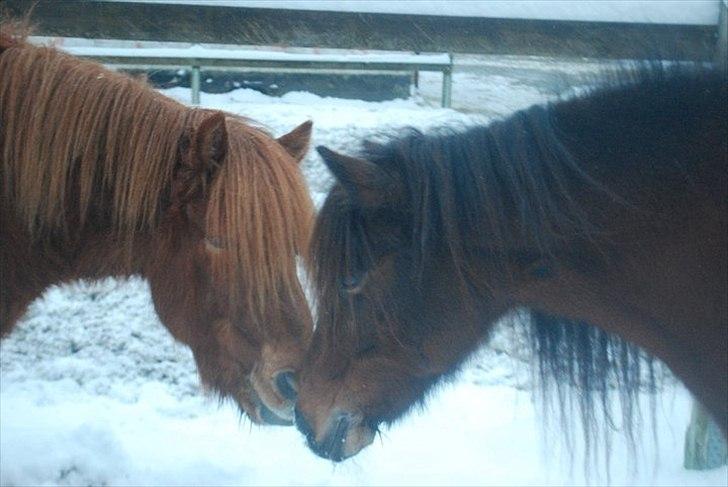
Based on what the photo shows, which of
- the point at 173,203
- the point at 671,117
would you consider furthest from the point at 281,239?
the point at 671,117

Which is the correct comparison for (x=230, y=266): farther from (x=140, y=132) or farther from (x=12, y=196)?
(x=12, y=196)

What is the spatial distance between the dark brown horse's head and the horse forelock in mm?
487

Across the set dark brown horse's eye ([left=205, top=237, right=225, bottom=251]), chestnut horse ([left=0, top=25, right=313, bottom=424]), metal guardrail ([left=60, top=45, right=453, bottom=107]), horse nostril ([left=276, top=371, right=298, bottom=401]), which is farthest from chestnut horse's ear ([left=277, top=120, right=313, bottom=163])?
metal guardrail ([left=60, top=45, right=453, bottom=107])

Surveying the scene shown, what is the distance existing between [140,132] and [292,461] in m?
2.38

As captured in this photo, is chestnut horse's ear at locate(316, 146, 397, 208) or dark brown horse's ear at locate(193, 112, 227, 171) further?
dark brown horse's ear at locate(193, 112, 227, 171)

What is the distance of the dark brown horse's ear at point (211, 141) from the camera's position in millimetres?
3012

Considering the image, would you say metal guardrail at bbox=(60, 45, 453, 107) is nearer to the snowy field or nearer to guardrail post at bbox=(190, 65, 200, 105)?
guardrail post at bbox=(190, 65, 200, 105)

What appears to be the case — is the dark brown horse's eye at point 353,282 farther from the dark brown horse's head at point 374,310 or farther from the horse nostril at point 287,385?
the horse nostril at point 287,385

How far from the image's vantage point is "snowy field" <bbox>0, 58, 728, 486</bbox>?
15.4ft

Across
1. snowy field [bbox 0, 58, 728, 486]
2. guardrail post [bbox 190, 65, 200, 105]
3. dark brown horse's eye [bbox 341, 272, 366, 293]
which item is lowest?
snowy field [bbox 0, 58, 728, 486]

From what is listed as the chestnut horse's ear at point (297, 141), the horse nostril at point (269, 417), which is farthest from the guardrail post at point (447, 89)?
Result: the horse nostril at point (269, 417)

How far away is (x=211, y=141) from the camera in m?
3.05

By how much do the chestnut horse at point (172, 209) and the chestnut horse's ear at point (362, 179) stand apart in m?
0.78

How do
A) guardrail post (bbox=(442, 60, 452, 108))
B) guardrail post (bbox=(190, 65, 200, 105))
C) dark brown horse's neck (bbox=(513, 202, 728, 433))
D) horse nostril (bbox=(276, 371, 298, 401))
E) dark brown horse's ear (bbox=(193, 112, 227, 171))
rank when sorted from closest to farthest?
dark brown horse's neck (bbox=(513, 202, 728, 433)) < dark brown horse's ear (bbox=(193, 112, 227, 171)) < horse nostril (bbox=(276, 371, 298, 401)) < guardrail post (bbox=(190, 65, 200, 105)) < guardrail post (bbox=(442, 60, 452, 108))
